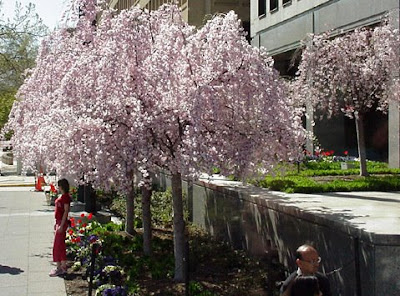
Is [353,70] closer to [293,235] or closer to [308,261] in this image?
[293,235]

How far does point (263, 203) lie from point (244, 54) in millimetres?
2950

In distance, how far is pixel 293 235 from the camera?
9.27m

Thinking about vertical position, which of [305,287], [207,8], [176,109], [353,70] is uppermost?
[207,8]

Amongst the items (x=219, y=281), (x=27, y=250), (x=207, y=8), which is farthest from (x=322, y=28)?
(x=219, y=281)

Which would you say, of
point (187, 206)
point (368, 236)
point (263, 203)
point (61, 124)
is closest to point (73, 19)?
point (61, 124)

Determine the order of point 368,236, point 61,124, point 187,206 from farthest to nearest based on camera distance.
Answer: point 187,206
point 61,124
point 368,236

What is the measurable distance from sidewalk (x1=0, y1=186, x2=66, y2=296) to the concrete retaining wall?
339 centimetres

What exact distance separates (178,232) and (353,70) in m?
8.67

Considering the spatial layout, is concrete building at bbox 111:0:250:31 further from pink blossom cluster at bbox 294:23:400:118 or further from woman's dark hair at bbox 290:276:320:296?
woman's dark hair at bbox 290:276:320:296

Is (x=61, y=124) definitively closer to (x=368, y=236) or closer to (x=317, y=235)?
(x=317, y=235)

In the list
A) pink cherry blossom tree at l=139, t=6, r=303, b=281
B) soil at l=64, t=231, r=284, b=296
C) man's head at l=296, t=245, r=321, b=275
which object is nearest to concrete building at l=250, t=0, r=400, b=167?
soil at l=64, t=231, r=284, b=296

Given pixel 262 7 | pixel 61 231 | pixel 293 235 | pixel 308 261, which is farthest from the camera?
pixel 262 7

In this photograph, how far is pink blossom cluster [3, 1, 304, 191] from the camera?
8.45 metres

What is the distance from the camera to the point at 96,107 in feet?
28.8
